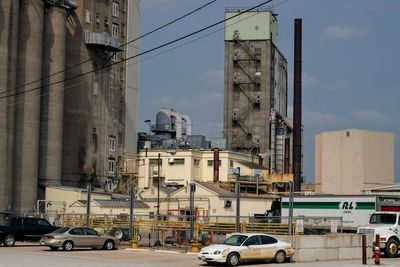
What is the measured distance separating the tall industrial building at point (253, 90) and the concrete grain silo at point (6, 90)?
5586 cm

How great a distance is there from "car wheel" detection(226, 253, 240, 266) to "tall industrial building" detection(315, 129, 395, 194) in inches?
2889

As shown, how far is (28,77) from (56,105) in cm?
695

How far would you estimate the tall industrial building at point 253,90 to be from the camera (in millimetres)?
122188

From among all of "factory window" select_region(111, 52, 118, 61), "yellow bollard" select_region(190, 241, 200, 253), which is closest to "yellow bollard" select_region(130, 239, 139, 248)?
"yellow bollard" select_region(190, 241, 200, 253)

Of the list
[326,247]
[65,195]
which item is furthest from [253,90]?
[326,247]

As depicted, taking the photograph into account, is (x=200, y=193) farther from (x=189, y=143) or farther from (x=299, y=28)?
(x=189, y=143)

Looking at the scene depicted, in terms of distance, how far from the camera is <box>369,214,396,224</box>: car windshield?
37906 mm

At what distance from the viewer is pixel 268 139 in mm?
121188

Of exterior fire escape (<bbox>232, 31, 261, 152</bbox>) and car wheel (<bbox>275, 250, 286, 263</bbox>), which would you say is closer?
car wheel (<bbox>275, 250, 286, 263</bbox>)

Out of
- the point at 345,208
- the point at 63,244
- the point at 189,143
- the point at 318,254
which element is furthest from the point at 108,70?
the point at 318,254

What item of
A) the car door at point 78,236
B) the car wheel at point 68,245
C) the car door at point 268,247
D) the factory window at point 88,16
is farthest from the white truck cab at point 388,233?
the factory window at point 88,16

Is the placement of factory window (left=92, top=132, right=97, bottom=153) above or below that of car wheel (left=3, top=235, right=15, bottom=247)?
above

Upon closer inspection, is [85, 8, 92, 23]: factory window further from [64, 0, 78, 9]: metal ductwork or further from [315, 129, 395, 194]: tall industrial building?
[315, 129, 395, 194]: tall industrial building

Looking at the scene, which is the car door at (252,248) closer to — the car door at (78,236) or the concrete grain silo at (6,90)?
the car door at (78,236)
